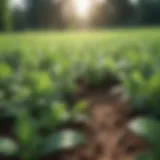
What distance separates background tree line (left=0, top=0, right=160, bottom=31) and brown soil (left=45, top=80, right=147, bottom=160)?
507 mm

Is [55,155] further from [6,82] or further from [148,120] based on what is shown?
[6,82]

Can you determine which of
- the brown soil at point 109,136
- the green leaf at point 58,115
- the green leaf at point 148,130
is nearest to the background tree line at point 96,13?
the brown soil at point 109,136

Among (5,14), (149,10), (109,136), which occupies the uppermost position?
(5,14)

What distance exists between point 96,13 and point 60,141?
147 centimetres

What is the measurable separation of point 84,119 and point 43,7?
7.37ft

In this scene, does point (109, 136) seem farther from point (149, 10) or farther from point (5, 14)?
point (5, 14)

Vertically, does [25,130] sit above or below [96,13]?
below

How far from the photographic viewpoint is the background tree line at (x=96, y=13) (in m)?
1.88

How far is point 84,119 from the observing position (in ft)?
3.04

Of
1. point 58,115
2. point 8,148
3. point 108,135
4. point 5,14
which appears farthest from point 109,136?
point 5,14

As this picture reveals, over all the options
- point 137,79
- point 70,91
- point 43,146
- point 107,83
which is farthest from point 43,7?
point 43,146

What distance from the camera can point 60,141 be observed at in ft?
2.44

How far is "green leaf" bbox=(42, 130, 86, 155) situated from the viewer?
0.73 metres

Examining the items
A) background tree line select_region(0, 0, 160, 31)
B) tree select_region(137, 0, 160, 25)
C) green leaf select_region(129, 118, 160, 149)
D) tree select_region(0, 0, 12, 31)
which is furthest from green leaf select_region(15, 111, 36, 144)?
tree select_region(0, 0, 12, 31)
